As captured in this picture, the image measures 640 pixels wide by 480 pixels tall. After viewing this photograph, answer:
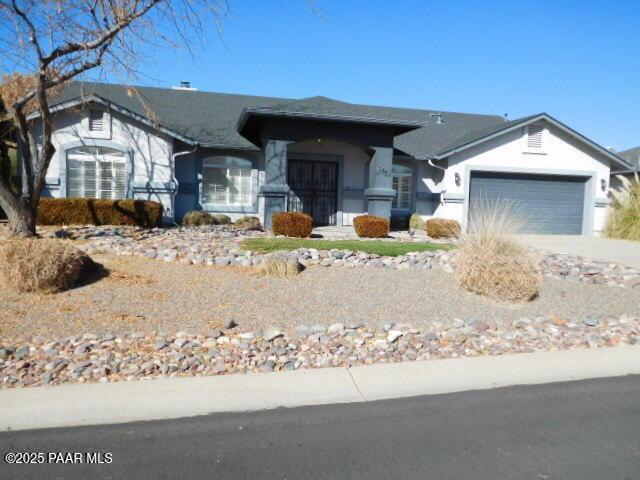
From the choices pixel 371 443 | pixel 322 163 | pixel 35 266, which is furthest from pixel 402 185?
pixel 371 443

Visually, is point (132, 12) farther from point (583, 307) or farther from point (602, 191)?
point (602, 191)

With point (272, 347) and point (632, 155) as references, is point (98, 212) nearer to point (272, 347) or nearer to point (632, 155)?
point (272, 347)

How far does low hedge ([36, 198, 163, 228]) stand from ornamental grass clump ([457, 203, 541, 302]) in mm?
9976

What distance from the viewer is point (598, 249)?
14.4 meters

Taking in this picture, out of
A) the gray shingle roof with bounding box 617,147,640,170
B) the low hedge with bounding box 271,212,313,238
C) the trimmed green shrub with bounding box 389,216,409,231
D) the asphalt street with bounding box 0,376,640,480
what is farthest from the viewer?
the gray shingle roof with bounding box 617,147,640,170

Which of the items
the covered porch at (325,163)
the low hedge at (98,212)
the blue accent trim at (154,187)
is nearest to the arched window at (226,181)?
the covered porch at (325,163)

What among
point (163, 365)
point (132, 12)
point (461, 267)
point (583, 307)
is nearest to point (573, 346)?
point (583, 307)

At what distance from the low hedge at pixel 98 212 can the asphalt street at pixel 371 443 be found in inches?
468

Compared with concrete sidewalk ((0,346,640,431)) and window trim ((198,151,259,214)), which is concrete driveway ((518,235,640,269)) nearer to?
concrete sidewalk ((0,346,640,431))

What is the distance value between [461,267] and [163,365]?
5175 millimetres

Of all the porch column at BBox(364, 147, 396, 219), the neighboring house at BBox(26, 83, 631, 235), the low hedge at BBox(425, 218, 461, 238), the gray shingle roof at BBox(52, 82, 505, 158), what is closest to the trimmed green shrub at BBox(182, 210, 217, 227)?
the neighboring house at BBox(26, 83, 631, 235)

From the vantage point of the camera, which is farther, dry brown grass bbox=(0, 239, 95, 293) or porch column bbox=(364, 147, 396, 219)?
porch column bbox=(364, 147, 396, 219)

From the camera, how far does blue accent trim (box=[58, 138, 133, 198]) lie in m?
16.5

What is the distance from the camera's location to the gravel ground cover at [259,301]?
694cm
